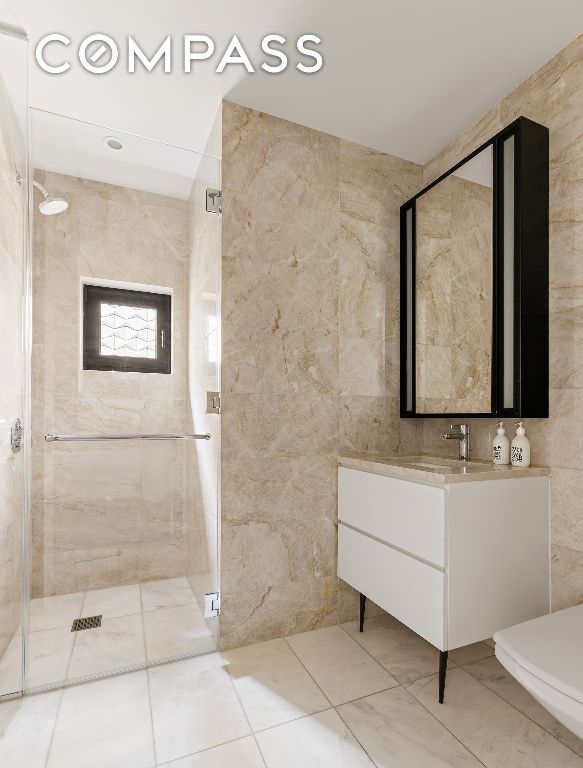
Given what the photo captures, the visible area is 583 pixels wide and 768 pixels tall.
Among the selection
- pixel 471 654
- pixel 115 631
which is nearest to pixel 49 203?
pixel 115 631

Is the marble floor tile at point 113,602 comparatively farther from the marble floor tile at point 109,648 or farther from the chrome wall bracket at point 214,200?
the chrome wall bracket at point 214,200

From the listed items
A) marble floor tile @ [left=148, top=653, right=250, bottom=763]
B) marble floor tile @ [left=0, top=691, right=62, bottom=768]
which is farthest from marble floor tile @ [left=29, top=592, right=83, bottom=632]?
marble floor tile @ [left=148, top=653, right=250, bottom=763]

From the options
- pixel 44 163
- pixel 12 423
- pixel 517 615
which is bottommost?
pixel 517 615

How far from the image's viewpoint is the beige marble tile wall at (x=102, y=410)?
1.60m

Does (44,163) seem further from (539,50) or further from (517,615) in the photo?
(517,615)

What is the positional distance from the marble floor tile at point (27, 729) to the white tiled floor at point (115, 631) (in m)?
0.07

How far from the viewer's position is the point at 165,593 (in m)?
1.79

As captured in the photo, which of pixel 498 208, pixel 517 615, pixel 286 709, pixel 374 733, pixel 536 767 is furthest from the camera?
pixel 498 208

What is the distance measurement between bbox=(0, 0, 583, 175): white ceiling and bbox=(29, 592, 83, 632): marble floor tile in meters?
2.08

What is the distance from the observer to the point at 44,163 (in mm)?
1586

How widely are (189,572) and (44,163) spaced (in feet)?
5.78

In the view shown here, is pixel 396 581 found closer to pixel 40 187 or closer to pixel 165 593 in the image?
pixel 165 593

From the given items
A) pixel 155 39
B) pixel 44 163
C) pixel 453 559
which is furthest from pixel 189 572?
pixel 155 39

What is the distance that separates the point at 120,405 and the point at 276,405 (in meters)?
0.66
